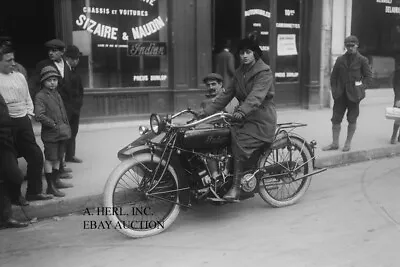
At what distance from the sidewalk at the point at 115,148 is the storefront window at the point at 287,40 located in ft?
3.44

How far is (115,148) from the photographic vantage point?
310 inches

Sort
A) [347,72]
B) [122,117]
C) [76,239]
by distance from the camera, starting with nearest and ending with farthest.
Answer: [76,239] < [347,72] < [122,117]

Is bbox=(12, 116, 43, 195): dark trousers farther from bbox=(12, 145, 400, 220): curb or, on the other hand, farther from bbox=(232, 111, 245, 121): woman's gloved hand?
bbox=(232, 111, 245, 121): woman's gloved hand

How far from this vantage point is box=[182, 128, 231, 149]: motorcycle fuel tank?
15.2 feet

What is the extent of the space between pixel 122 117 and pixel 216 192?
545 centimetres

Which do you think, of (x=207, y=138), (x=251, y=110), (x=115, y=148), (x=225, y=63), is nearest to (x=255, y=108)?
(x=251, y=110)

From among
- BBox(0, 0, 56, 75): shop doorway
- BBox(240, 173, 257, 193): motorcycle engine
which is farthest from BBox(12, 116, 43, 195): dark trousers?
BBox(0, 0, 56, 75): shop doorway

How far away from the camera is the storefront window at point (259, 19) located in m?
11.2

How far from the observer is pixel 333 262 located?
3836mm

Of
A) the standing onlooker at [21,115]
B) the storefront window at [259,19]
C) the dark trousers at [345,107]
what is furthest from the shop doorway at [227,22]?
the standing onlooker at [21,115]

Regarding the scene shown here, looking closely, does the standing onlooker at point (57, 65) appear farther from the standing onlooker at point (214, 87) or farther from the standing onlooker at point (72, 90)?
the standing onlooker at point (214, 87)

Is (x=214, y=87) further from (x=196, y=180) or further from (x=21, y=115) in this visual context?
(x=21, y=115)

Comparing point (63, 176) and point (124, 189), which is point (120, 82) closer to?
point (63, 176)

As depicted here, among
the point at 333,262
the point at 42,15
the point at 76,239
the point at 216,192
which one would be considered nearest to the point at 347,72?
the point at 216,192
